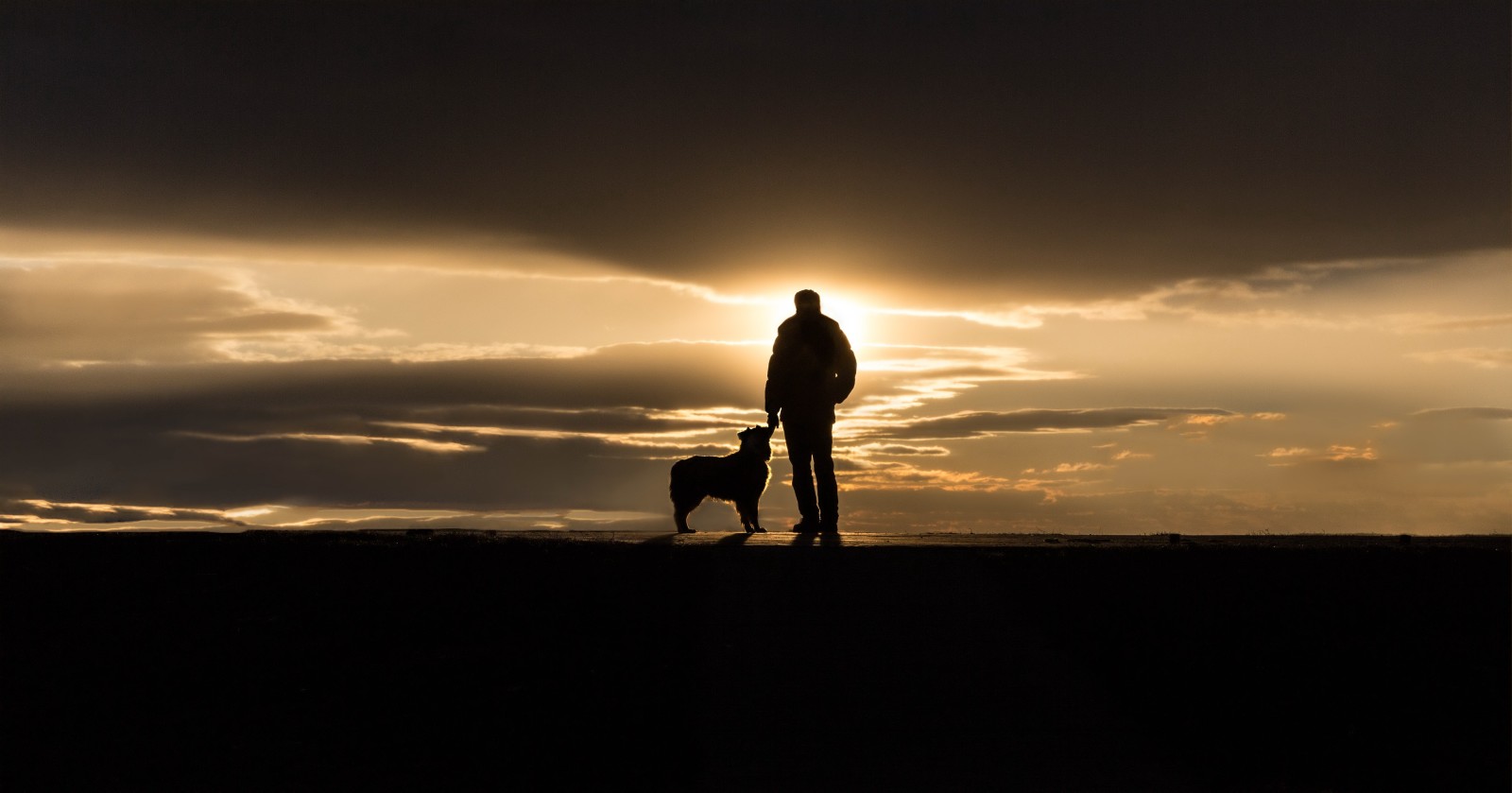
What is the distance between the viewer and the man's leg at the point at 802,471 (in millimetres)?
19141

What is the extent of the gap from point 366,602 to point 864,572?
4572 millimetres

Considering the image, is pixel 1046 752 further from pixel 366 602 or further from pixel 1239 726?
pixel 366 602

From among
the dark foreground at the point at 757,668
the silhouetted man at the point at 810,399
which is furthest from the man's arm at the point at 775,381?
the dark foreground at the point at 757,668

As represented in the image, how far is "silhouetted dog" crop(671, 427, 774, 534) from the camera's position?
1977 centimetres

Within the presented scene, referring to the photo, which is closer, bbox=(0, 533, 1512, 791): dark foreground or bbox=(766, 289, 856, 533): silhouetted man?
bbox=(0, 533, 1512, 791): dark foreground

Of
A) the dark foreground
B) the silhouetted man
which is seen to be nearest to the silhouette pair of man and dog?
the silhouetted man

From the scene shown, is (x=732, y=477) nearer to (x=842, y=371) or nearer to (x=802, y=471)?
(x=802, y=471)

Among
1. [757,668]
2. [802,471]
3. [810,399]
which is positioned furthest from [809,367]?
[757,668]

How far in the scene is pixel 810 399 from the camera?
19031mm

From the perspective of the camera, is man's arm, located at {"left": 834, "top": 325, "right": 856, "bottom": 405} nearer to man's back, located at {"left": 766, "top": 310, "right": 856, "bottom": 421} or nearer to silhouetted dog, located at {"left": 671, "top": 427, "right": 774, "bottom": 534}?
man's back, located at {"left": 766, "top": 310, "right": 856, "bottom": 421}

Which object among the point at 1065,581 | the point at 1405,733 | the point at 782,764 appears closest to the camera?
the point at 782,764

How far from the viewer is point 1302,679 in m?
11.4

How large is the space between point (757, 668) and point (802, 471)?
804cm

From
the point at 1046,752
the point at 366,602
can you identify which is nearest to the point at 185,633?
the point at 366,602
